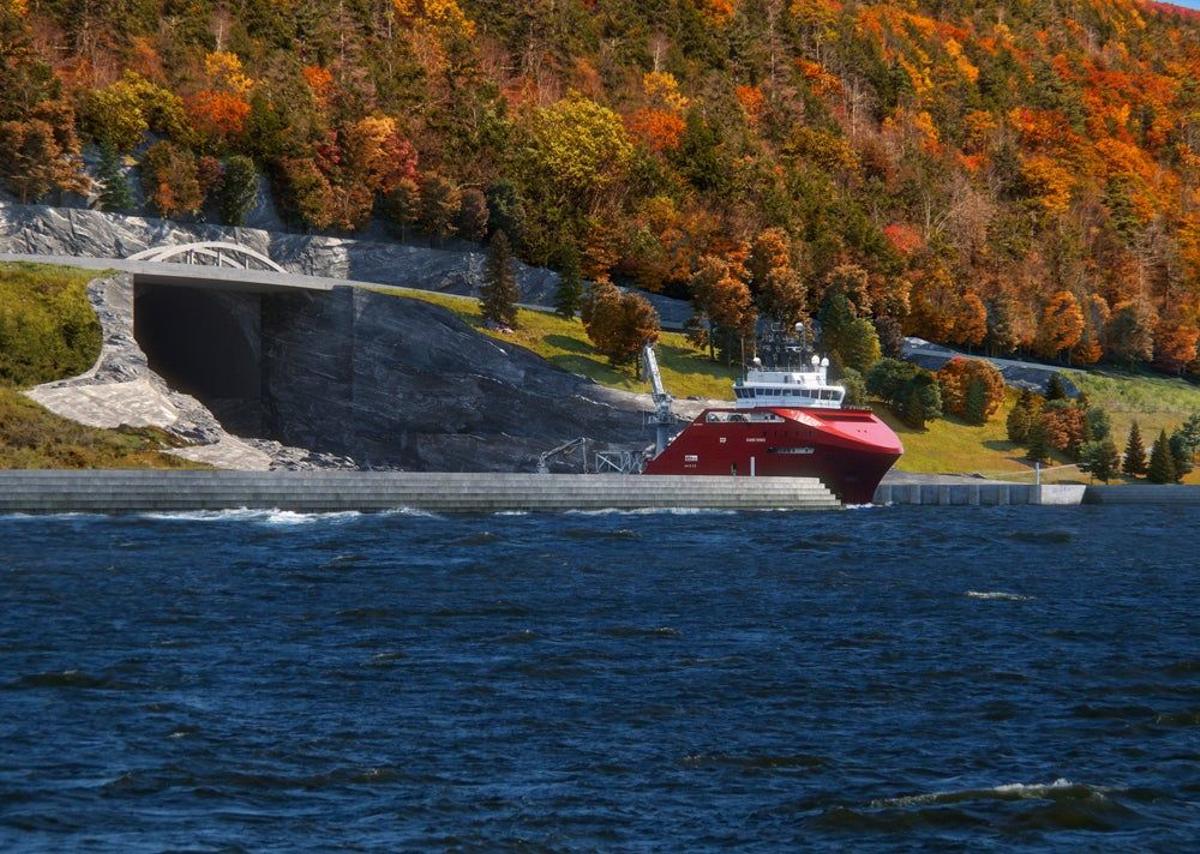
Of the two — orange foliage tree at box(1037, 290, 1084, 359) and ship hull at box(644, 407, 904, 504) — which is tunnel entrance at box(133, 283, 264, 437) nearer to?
ship hull at box(644, 407, 904, 504)

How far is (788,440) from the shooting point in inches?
3273

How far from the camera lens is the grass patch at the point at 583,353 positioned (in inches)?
4141

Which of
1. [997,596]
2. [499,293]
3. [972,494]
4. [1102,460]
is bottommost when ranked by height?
[997,596]

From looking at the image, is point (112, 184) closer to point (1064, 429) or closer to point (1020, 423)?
point (1020, 423)

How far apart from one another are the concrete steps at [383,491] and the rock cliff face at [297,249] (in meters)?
37.8

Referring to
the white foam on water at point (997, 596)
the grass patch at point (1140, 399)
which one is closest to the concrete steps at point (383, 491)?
the white foam on water at point (997, 596)

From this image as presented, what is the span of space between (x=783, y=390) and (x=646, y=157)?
53664 millimetres

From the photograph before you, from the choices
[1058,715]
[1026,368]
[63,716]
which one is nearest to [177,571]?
[63,716]

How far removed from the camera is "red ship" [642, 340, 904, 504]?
273 ft

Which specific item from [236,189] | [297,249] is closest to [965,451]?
[297,249]

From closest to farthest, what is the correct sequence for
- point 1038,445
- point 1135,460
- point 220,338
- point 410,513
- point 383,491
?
point 410,513 < point 383,491 < point 220,338 < point 1135,460 < point 1038,445

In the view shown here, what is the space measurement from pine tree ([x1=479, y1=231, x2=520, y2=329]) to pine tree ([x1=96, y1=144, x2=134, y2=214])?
2307cm

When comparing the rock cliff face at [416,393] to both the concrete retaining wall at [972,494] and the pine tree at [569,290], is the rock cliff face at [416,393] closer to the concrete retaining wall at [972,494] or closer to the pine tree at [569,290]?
the pine tree at [569,290]

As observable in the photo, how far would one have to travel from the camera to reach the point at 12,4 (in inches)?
4727
